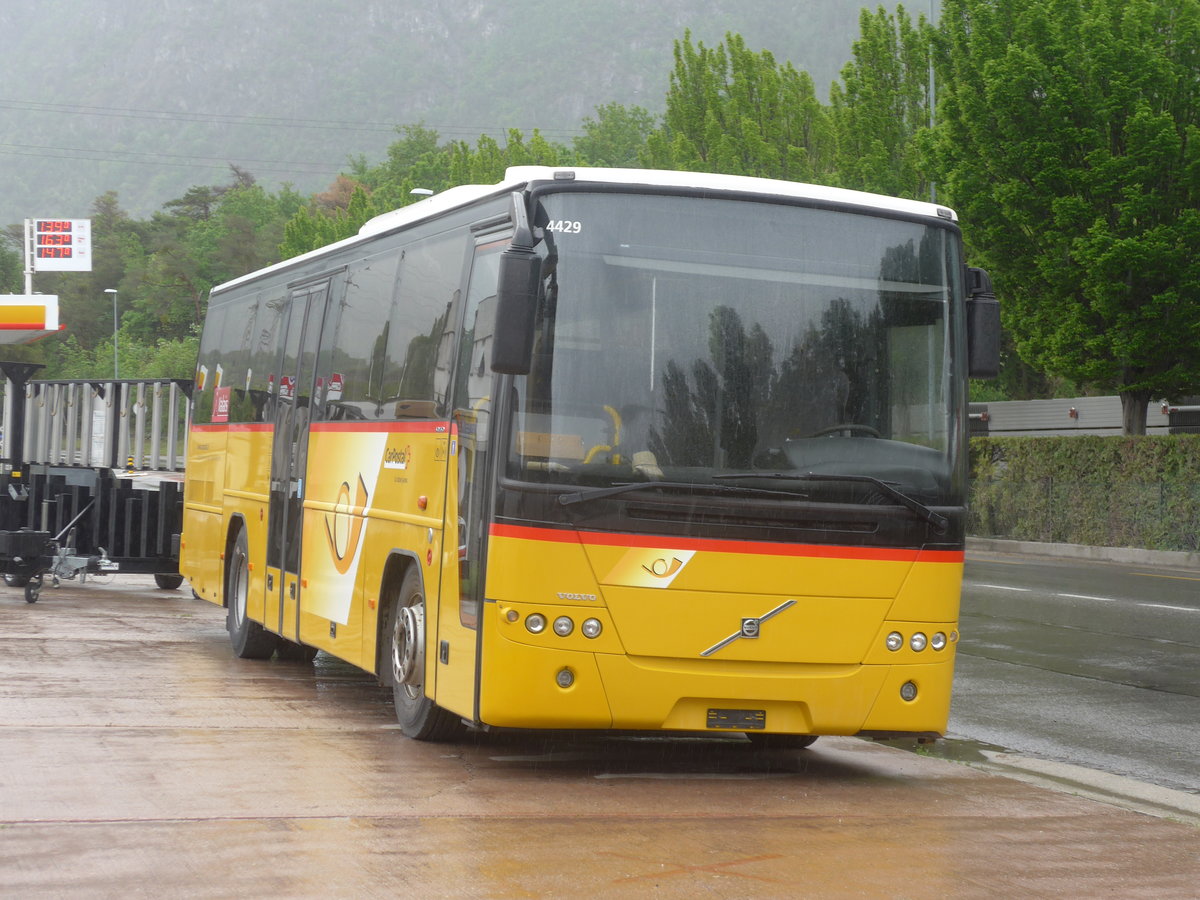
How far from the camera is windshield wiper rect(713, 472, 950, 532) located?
8.34 m

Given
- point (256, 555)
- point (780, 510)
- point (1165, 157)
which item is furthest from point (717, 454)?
point (1165, 157)

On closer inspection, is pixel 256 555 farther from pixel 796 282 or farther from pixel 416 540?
pixel 796 282

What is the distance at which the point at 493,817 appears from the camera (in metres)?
7.34

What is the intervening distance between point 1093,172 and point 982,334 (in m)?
23.4

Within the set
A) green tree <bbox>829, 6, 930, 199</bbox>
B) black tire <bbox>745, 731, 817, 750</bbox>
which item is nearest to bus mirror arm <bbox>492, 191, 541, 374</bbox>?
black tire <bbox>745, 731, 817, 750</bbox>

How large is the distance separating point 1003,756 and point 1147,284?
76.6ft

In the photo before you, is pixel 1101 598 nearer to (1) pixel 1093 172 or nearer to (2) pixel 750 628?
(1) pixel 1093 172

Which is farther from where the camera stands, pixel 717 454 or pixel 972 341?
pixel 972 341

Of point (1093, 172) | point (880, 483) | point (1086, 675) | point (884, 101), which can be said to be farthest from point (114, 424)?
Answer: point (884, 101)

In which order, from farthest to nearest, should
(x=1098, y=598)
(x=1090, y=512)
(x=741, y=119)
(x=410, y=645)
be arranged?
(x=741, y=119)
(x=1090, y=512)
(x=1098, y=598)
(x=410, y=645)

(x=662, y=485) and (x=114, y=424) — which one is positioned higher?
(x=114, y=424)

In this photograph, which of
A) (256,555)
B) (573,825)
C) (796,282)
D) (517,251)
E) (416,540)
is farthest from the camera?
(256,555)

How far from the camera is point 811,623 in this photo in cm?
842

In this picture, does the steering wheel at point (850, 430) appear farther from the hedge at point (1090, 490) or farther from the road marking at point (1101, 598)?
the hedge at point (1090, 490)
